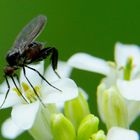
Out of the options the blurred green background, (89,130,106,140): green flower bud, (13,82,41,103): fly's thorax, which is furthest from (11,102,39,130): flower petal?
the blurred green background

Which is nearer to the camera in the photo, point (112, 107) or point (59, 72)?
point (112, 107)

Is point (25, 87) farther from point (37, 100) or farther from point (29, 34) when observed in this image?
point (29, 34)

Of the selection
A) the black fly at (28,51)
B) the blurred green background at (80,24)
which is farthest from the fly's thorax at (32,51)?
the blurred green background at (80,24)

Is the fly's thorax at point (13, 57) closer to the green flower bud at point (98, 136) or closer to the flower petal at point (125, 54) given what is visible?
the green flower bud at point (98, 136)

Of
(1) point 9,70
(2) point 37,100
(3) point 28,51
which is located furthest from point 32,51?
(2) point 37,100

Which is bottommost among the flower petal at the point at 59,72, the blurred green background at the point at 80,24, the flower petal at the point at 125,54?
the blurred green background at the point at 80,24

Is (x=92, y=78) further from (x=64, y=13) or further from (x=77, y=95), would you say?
(x=77, y=95)

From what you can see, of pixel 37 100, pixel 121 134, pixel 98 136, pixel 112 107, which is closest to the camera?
pixel 121 134

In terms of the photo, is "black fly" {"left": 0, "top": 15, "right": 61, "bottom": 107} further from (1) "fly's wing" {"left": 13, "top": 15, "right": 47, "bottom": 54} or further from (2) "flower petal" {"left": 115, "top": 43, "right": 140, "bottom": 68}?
(2) "flower petal" {"left": 115, "top": 43, "right": 140, "bottom": 68}
